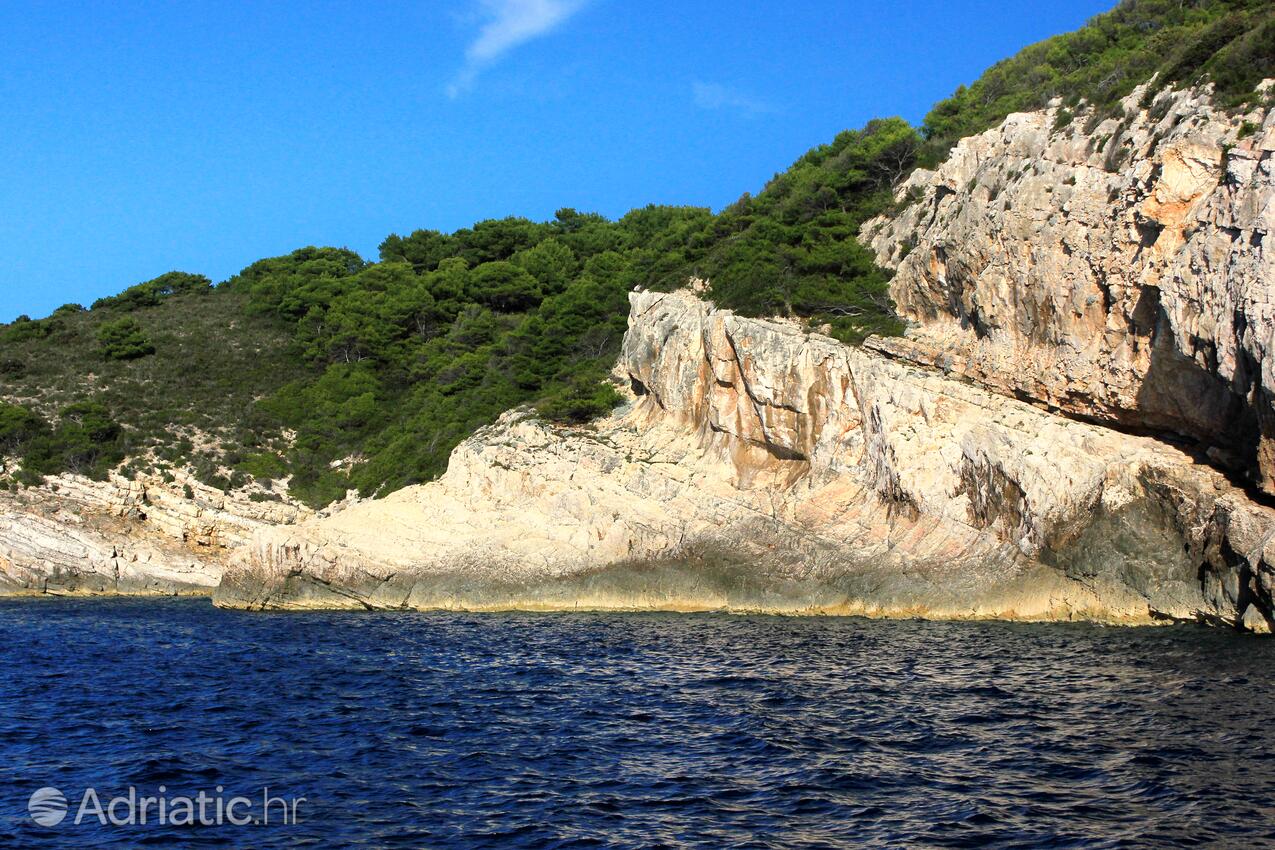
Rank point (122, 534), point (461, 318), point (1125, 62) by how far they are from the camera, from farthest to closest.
Result: point (461, 318) < point (122, 534) < point (1125, 62)

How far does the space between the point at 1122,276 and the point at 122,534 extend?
3711 centimetres

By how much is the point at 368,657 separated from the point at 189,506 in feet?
78.1

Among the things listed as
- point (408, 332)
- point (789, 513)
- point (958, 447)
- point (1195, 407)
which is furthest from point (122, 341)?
point (1195, 407)

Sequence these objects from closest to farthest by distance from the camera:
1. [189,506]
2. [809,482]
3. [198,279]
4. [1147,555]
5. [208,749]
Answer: [208,749] → [1147,555] → [809,482] → [189,506] → [198,279]

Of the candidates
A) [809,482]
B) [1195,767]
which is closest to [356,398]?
[809,482]

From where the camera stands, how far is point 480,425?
40.7m

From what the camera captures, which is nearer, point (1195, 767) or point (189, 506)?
point (1195, 767)

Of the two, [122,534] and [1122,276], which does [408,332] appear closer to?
[122,534]

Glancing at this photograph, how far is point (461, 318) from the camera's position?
5694cm

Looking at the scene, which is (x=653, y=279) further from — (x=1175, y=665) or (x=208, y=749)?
(x=208, y=749)

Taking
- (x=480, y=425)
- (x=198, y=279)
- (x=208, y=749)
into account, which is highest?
(x=198, y=279)

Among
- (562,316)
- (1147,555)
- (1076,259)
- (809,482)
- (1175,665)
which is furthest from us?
(562,316)

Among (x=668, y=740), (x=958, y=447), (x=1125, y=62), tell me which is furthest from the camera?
(x=1125, y=62)
